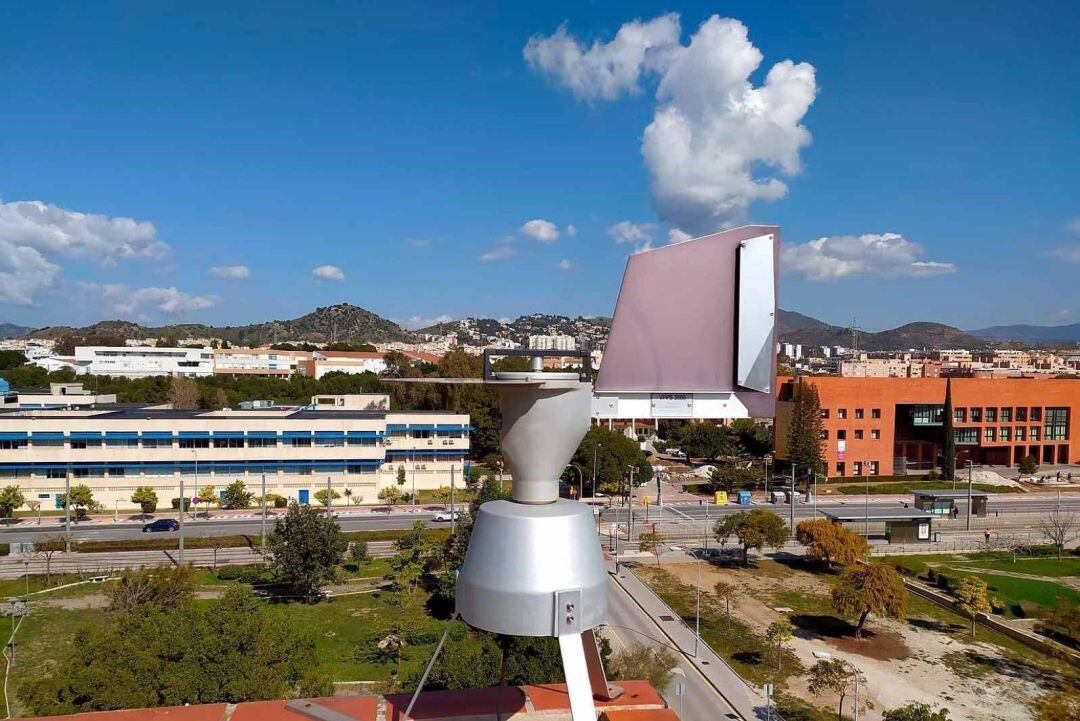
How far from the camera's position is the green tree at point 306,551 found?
89.0ft

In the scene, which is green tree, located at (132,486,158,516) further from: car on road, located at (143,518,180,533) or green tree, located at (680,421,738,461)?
green tree, located at (680,421,738,461)

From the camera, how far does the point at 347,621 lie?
25609mm

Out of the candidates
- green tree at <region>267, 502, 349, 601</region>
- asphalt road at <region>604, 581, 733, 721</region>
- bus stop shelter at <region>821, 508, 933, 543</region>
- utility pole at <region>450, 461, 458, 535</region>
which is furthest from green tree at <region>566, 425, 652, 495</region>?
green tree at <region>267, 502, 349, 601</region>

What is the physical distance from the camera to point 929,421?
58875 millimetres

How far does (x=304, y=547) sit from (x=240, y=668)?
14.5 meters

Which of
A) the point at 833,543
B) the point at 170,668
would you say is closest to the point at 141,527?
the point at 170,668

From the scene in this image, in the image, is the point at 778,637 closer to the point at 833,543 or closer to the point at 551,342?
the point at 833,543

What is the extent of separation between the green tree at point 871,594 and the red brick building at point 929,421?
32.2 meters

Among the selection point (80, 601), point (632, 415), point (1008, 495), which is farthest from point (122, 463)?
point (1008, 495)

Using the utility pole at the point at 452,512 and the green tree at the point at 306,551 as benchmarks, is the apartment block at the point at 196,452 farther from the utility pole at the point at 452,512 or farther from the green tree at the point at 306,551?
the green tree at the point at 306,551

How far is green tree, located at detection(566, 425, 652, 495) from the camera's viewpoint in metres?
49.3

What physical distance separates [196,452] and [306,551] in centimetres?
2225

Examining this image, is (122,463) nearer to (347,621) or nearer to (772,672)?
(347,621)

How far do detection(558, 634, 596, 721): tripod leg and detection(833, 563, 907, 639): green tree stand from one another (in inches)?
842
